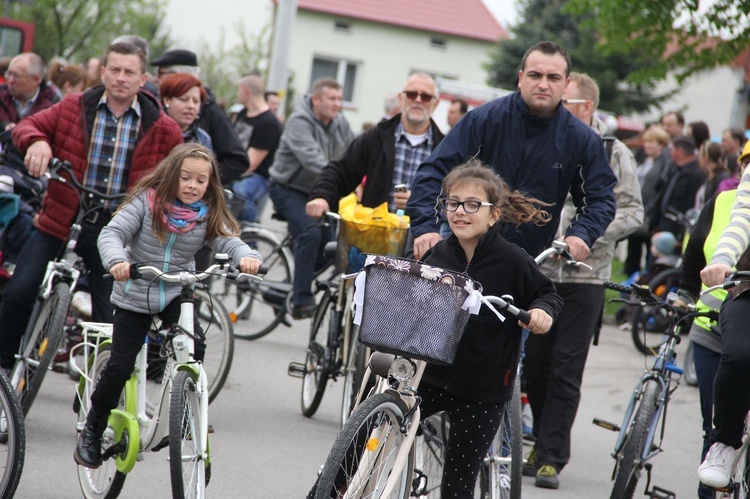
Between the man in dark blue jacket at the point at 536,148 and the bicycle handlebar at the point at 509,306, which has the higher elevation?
the man in dark blue jacket at the point at 536,148

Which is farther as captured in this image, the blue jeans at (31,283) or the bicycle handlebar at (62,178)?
the blue jeans at (31,283)

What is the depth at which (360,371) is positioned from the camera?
689 cm

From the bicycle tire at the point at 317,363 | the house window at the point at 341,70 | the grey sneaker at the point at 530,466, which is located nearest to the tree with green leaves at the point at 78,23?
the house window at the point at 341,70

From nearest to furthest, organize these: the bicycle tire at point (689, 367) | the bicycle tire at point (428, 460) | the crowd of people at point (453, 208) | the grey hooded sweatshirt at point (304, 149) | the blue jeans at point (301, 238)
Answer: the bicycle tire at point (428, 460), the crowd of people at point (453, 208), the blue jeans at point (301, 238), the grey hooded sweatshirt at point (304, 149), the bicycle tire at point (689, 367)

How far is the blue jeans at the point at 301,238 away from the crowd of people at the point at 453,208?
174 cm

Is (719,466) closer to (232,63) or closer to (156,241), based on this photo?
(156,241)

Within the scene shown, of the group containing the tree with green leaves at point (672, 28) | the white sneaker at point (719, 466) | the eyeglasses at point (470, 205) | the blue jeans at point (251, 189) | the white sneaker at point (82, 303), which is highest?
the tree with green leaves at point (672, 28)

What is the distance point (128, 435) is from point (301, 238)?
16.8ft

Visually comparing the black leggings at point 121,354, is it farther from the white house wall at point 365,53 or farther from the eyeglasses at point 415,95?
the white house wall at point 365,53

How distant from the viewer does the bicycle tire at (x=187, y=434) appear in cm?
470

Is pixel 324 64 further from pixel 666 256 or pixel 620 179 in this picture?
pixel 620 179

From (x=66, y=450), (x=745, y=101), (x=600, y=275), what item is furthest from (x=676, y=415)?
(x=745, y=101)

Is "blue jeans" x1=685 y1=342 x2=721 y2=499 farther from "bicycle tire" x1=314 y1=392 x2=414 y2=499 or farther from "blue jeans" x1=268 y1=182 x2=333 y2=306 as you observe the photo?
"blue jeans" x1=268 y1=182 x2=333 y2=306

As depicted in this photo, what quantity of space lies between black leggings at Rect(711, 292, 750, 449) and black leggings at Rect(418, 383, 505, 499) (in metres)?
1.08
